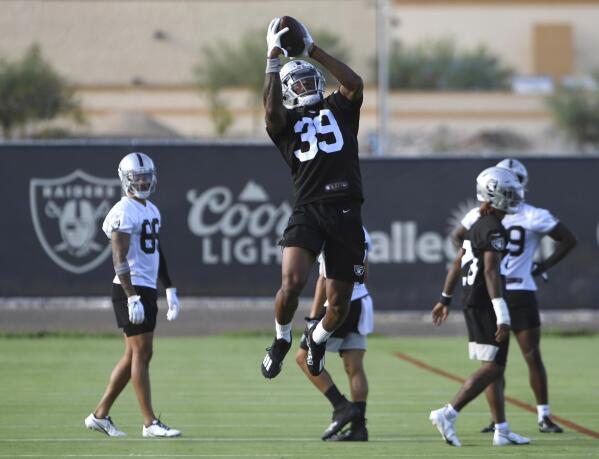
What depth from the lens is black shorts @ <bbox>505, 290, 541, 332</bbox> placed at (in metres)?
12.4

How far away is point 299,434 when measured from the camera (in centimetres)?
1189

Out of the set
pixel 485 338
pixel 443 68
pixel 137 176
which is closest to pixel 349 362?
pixel 485 338

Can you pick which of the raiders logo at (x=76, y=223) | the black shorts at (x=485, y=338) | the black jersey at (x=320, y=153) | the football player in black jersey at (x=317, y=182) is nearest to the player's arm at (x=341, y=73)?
the football player in black jersey at (x=317, y=182)

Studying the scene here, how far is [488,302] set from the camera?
37.5 feet

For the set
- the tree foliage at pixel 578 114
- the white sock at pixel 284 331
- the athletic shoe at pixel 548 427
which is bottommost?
the athletic shoe at pixel 548 427

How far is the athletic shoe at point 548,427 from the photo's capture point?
12.1m

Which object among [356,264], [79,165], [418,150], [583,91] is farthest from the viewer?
[583,91]

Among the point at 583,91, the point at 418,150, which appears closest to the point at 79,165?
the point at 418,150

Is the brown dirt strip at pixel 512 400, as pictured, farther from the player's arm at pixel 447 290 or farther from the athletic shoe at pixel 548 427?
the player's arm at pixel 447 290

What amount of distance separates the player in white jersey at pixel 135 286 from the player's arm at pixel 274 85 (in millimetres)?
1847

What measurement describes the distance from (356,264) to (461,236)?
A: 2.10 meters

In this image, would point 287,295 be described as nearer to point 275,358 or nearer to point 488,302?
point 275,358

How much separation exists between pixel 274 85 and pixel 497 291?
2503 mm

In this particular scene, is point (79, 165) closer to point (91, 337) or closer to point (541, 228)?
point (91, 337)
